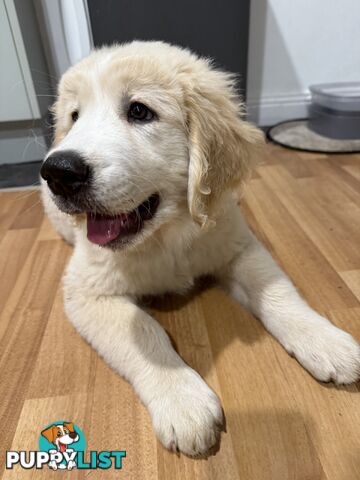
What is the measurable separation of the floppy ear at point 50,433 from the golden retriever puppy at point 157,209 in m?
0.21

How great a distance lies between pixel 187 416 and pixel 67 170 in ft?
2.03

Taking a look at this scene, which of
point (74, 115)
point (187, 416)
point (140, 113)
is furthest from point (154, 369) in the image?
point (74, 115)

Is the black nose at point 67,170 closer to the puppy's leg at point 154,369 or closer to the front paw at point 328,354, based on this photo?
the puppy's leg at point 154,369

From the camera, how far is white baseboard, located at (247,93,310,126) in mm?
3275

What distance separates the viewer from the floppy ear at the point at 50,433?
97 centimetres

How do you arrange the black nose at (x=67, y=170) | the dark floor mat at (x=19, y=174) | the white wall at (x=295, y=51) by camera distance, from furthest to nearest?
the white wall at (x=295, y=51) → the dark floor mat at (x=19, y=174) → the black nose at (x=67, y=170)

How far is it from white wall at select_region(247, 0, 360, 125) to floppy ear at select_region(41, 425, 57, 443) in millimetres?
2924

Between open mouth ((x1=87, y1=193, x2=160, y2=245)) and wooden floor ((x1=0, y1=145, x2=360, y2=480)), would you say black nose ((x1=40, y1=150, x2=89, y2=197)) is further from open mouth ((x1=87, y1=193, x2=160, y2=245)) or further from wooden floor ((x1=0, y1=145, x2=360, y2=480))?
wooden floor ((x1=0, y1=145, x2=360, y2=480))

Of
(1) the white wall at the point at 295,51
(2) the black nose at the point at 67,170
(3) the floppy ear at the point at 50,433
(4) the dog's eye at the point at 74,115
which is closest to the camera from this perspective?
(2) the black nose at the point at 67,170

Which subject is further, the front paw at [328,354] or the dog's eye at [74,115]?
the dog's eye at [74,115]

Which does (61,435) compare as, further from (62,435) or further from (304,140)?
(304,140)

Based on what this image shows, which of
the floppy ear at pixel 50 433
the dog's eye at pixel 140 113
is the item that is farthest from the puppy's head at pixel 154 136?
the floppy ear at pixel 50 433

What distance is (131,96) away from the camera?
1.04m

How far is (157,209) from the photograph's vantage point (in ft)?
3.49
